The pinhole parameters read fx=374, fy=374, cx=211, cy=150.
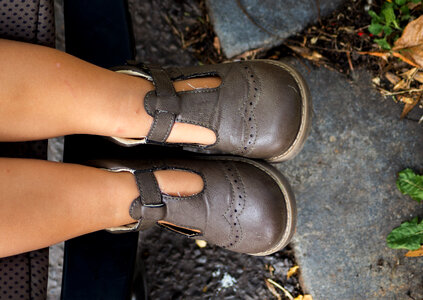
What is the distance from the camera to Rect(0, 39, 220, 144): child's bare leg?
101 cm

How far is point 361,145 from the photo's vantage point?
1.68m

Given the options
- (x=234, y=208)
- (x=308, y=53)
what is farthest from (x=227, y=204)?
(x=308, y=53)

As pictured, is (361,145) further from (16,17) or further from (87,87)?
(16,17)

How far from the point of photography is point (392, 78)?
5.51ft

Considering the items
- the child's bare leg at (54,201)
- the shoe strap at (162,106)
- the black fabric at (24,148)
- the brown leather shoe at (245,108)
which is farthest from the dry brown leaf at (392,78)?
the black fabric at (24,148)

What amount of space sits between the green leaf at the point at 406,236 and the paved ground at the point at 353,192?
0.03m

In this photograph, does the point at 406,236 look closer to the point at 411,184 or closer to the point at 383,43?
the point at 411,184

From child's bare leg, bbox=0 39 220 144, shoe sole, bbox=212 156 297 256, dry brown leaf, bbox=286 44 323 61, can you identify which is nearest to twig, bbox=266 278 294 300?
shoe sole, bbox=212 156 297 256

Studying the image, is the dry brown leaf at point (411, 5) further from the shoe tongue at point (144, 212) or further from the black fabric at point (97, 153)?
the shoe tongue at point (144, 212)

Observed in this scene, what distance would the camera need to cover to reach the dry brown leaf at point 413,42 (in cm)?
156

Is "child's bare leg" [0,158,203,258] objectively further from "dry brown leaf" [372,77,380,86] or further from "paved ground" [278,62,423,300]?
"dry brown leaf" [372,77,380,86]

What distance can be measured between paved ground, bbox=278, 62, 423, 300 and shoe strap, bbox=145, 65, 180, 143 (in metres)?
0.67

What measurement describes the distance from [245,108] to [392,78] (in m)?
0.77

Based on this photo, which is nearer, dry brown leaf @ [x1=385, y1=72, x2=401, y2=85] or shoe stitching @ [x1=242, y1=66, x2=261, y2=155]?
shoe stitching @ [x1=242, y1=66, x2=261, y2=155]
